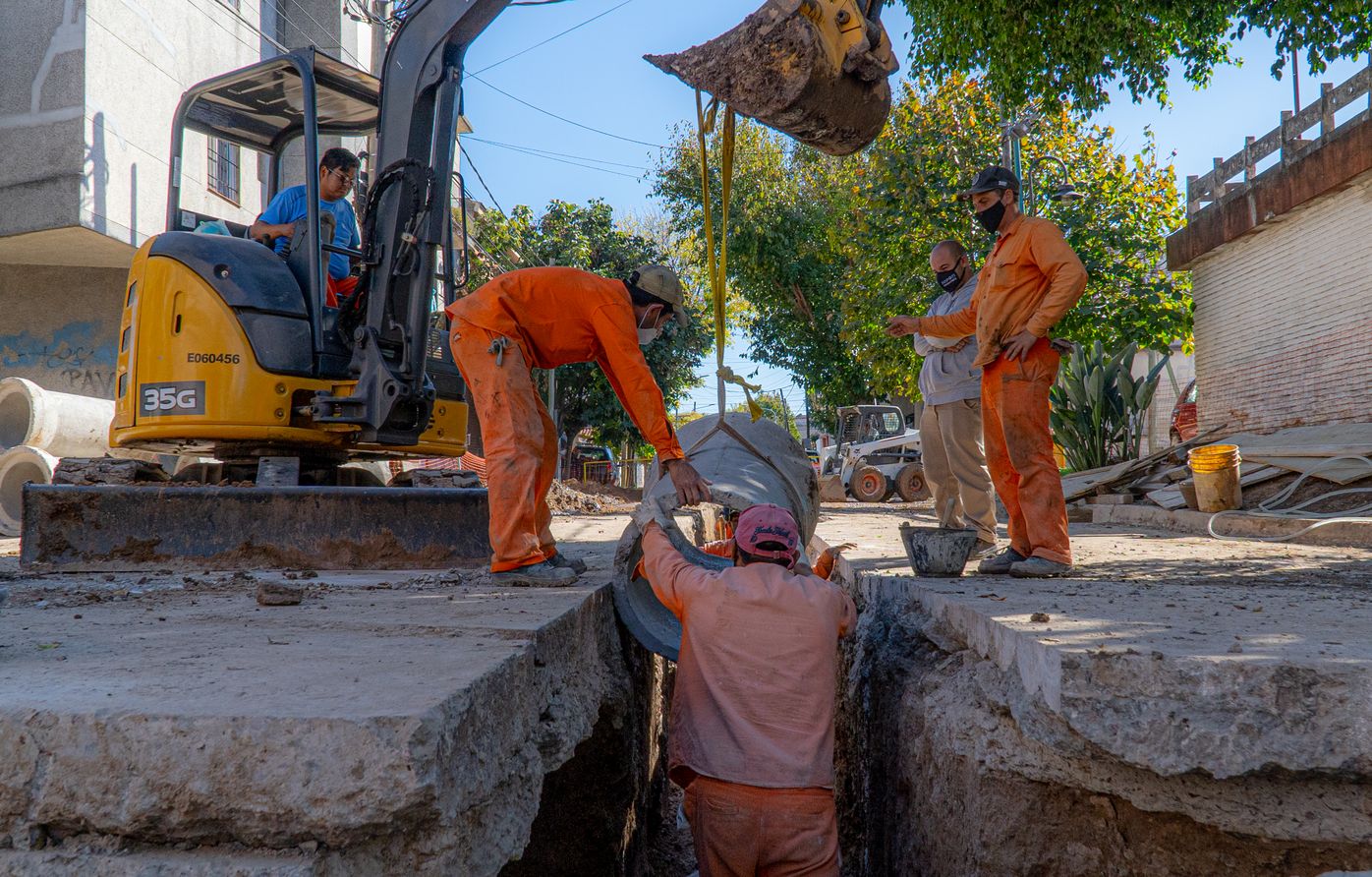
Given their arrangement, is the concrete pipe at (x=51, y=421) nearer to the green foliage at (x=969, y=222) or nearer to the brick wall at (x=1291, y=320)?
the green foliage at (x=969, y=222)

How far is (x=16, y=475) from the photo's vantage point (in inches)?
345

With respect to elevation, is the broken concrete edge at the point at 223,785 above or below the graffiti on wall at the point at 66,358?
below

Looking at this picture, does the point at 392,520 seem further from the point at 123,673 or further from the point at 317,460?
the point at 123,673

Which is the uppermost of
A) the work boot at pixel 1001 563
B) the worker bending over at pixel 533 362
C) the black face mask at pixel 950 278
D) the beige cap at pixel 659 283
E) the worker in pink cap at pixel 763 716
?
the black face mask at pixel 950 278

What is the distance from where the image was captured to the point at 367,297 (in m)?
5.20

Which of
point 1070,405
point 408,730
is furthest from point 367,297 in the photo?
point 1070,405

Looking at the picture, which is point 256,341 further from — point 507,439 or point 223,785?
point 223,785

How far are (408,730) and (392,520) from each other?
3482 mm

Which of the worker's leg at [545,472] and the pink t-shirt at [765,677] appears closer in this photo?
the pink t-shirt at [765,677]

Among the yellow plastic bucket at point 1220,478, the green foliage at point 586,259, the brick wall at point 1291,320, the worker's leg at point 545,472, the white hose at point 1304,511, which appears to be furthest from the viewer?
the green foliage at point 586,259

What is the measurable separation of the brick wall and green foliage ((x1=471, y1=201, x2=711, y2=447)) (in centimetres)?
1099

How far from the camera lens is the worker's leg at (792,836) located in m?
2.81

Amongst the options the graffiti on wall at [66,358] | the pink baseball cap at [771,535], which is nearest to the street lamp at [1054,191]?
the pink baseball cap at [771,535]

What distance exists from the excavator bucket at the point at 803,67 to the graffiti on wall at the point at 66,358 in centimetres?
1026
